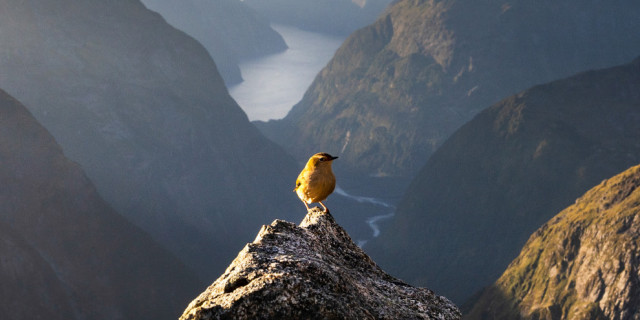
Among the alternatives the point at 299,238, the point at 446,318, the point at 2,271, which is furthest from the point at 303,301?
the point at 2,271

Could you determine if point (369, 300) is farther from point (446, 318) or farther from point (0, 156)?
point (0, 156)

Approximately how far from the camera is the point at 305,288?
10.8 m

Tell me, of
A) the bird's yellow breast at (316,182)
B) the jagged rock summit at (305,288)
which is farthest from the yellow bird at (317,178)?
the jagged rock summit at (305,288)

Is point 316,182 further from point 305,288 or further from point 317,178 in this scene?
point 305,288

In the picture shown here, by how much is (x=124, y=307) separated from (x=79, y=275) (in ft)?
61.6

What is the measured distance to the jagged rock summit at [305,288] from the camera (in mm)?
10289

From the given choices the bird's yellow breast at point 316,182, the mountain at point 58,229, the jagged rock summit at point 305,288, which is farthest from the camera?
the mountain at point 58,229

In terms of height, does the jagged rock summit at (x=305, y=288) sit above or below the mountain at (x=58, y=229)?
below

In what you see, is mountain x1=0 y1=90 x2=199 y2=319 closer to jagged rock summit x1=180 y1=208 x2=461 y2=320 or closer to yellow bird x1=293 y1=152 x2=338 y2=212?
yellow bird x1=293 y1=152 x2=338 y2=212

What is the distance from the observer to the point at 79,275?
607ft

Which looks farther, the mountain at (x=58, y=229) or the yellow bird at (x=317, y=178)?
the mountain at (x=58, y=229)

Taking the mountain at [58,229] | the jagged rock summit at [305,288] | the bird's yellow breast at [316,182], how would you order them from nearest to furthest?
the jagged rock summit at [305,288]
the bird's yellow breast at [316,182]
the mountain at [58,229]

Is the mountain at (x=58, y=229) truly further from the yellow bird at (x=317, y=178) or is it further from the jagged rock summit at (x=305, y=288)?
the jagged rock summit at (x=305, y=288)

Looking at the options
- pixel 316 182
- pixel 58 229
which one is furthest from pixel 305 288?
pixel 58 229
